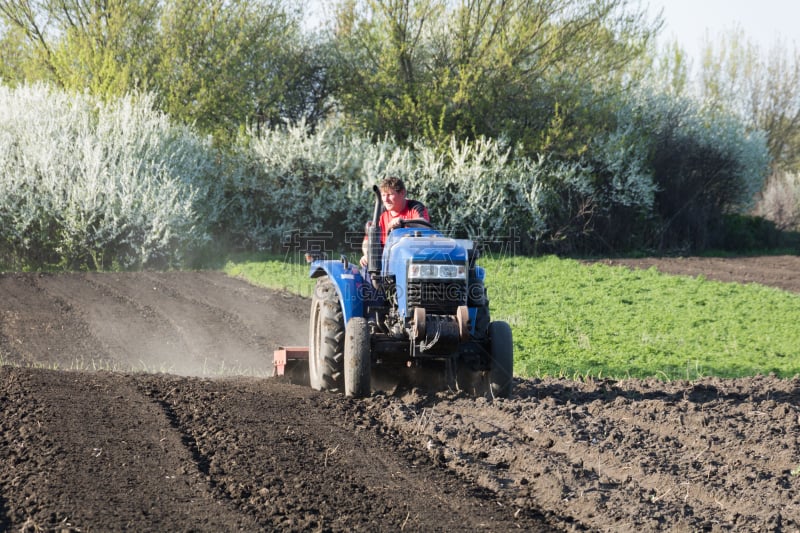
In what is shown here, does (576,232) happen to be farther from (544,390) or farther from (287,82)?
(544,390)

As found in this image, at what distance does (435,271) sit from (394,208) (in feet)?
3.16

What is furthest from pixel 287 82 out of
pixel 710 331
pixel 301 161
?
pixel 710 331

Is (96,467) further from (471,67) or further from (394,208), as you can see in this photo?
(471,67)

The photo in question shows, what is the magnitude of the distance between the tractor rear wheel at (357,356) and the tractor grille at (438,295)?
41 cm

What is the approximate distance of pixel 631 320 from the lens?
496 inches

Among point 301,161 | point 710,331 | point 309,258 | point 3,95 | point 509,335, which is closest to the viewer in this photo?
point 509,335

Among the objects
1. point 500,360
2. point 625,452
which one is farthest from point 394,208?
point 625,452

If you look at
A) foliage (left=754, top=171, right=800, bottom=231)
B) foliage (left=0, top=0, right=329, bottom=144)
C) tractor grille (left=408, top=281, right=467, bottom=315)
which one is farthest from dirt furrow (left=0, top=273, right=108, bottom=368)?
foliage (left=754, top=171, right=800, bottom=231)

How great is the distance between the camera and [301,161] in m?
22.4

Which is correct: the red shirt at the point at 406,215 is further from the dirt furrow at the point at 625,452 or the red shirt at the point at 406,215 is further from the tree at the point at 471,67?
the tree at the point at 471,67

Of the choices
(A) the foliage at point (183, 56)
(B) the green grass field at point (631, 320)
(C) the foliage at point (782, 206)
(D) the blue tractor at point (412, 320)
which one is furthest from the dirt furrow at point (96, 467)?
(C) the foliage at point (782, 206)

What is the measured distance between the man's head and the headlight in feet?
2.94

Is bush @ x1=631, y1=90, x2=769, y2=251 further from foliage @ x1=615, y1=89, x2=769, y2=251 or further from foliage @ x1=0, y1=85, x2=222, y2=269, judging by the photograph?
foliage @ x1=0, y1=85, x2=222, y2=269

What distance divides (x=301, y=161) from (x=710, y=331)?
12700mm
